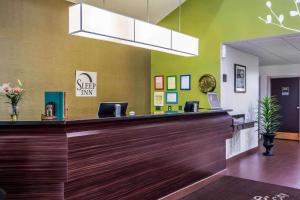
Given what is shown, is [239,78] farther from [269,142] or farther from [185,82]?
[269,142]

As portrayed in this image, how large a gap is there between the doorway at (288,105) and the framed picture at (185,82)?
4.52 m

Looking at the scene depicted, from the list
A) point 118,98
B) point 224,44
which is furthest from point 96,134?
point 224,44

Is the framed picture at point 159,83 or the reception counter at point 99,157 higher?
the framed picture at point 159,83

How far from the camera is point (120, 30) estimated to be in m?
3.57

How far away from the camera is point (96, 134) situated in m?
2.71

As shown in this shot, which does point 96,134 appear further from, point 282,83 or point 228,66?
point 282,83

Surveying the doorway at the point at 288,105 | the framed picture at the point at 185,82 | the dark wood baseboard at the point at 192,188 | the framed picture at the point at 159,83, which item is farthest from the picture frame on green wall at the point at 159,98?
the doorway at the point at 288,105

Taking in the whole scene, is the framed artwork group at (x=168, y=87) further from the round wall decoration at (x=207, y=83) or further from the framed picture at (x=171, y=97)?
the round wall decoration at (x=207, y=83)

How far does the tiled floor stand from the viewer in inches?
184

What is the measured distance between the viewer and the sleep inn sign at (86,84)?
17.4 ft

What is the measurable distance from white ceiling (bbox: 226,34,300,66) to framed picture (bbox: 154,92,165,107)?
188cm

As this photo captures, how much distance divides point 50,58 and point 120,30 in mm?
1853

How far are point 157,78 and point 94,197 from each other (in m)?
4.18

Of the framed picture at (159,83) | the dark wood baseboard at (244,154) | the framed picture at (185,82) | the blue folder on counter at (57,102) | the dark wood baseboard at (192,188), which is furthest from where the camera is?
the framed picture at (159,83)
